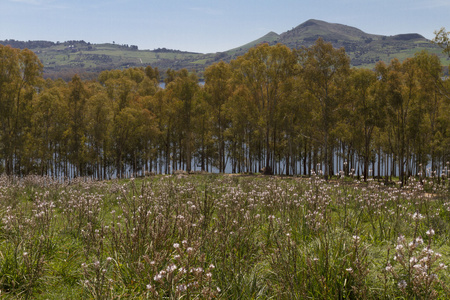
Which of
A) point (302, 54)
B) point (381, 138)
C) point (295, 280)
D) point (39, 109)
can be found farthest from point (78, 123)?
point (295, 280)

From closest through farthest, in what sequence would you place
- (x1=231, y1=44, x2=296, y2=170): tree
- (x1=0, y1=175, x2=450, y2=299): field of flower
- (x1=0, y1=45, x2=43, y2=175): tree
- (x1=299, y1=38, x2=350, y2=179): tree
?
(x1=0, y1=175, x2=450, y2=299): field of flower
(x1=299, y1=38, x2=350, y2=179): tree
(x1=0, y1=45, x2=43, y2=175): tree
(x1=231, y1=44, x2=296, y2=170): tree

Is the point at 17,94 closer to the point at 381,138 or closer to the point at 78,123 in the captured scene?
the point at 78,123

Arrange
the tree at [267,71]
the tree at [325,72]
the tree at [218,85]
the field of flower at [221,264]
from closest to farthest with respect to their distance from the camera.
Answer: the field of flower at [221,264]
the tree at [325,72]
the tree at [267,71]
the tree at [218,85]

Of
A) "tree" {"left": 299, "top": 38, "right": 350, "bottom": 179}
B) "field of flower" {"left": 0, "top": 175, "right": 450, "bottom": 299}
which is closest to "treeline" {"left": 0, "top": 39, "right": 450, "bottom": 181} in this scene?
"tree" {"left": 299, "top": 38, "right": 350, "bottom": 179}

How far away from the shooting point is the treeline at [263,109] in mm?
29672

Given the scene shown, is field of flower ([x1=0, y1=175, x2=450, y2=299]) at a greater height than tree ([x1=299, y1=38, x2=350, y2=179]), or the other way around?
tree ([x1=299, y1=38, x2=350, y2=179])

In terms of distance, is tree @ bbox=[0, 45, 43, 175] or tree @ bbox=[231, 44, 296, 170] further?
tree @ bbox=[231, 44, 296, 170]

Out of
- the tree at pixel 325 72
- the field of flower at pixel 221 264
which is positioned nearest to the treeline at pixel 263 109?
the tree at pixel 325 72

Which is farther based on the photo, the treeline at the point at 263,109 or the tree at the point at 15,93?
the tree at the point at 15,93

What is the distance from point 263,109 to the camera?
36.5 meters

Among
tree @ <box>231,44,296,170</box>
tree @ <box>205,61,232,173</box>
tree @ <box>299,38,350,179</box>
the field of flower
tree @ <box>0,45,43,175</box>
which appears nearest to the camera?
the field of flower

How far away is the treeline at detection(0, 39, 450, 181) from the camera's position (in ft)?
97.3

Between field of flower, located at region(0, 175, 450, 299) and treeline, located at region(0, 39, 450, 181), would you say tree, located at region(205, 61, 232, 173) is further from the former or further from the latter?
field of flower, located at region(0, 175, 450, 299)

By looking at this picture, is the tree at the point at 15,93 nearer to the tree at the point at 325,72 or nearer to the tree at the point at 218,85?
the tree at the point at 218,85
